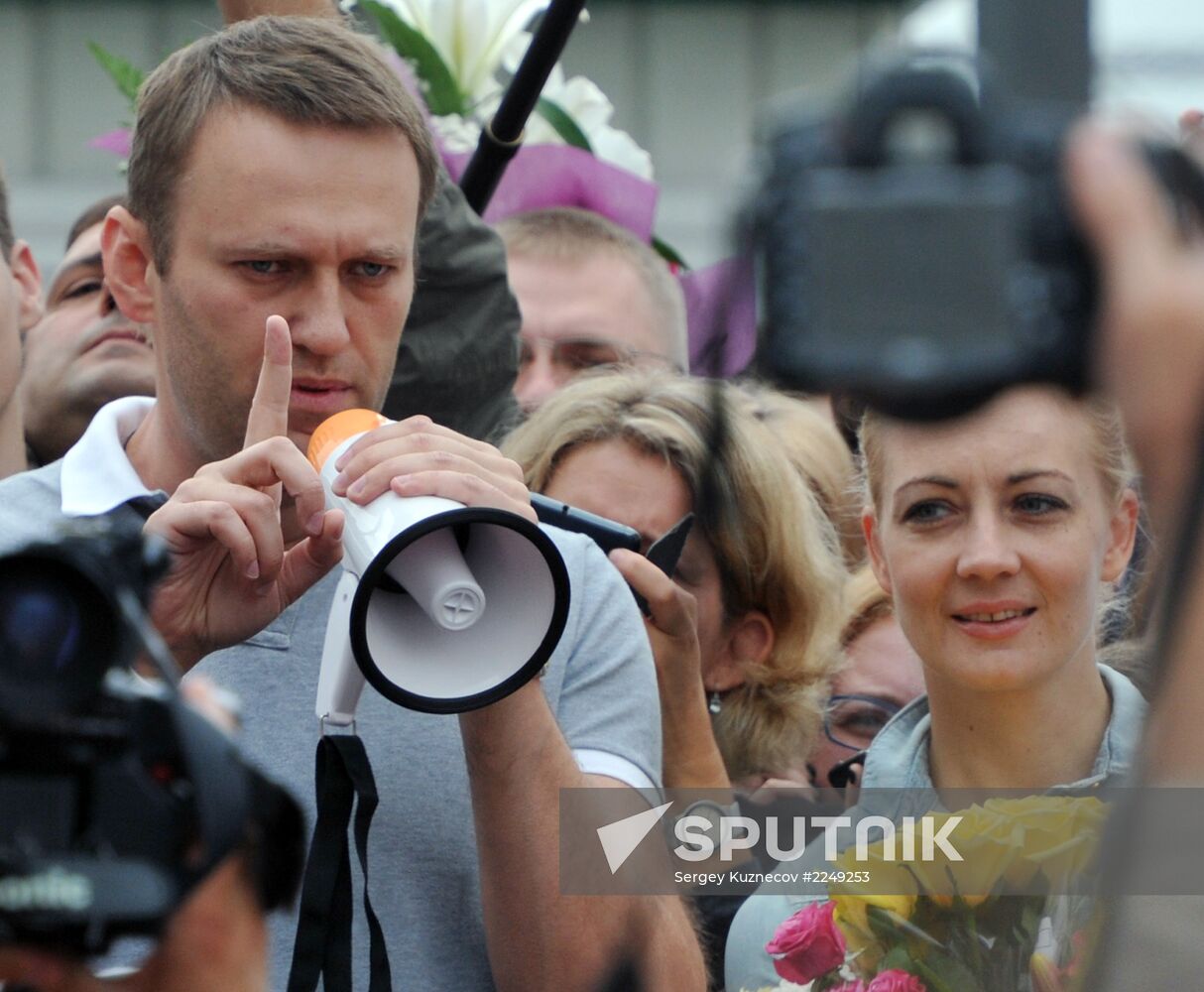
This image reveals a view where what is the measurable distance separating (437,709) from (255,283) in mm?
710

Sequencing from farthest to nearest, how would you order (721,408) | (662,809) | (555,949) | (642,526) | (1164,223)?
(642,526), (662,809), (555,949), (721,408), (1164,223)

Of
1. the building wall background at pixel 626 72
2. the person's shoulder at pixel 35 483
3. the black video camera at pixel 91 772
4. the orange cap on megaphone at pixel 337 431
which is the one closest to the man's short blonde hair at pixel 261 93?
the person's shoulder at pixel 35 483

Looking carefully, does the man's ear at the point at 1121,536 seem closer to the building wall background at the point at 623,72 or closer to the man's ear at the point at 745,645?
the man's ear at the point at 745,645

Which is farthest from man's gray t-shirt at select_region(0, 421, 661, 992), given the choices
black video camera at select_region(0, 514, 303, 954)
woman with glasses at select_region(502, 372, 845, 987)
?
black video camera at select_region(0, 514, 303, 954)

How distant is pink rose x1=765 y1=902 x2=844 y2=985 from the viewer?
90.7 inches

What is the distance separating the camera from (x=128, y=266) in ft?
9.19

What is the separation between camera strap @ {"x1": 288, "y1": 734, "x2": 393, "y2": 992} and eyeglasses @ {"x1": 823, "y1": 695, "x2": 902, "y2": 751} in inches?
49.9

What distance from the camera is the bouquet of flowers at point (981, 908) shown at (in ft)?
6.98

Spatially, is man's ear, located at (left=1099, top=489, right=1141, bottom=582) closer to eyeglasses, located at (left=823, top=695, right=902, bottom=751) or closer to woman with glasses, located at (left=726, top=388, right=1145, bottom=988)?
woman with glasses, located at (left=726, top=388, right=1145, bottom=988)

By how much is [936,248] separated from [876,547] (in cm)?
198

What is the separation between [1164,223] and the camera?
854 millimetres

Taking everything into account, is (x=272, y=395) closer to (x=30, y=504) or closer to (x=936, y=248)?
(x=30, y=504)

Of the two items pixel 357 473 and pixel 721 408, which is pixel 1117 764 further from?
pixel 721 408

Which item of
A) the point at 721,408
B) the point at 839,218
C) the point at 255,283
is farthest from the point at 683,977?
the point at 839,218
